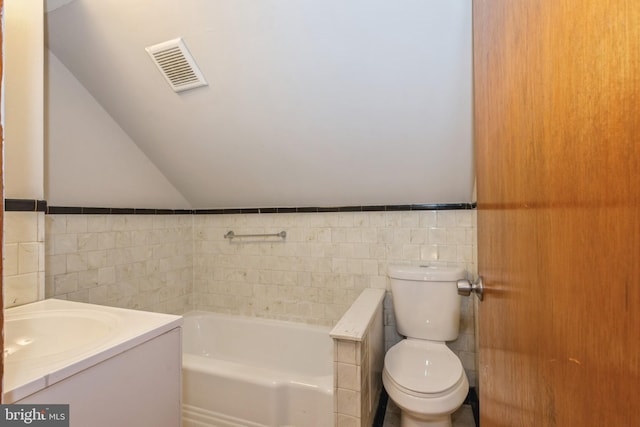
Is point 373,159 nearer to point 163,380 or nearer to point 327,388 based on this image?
point 327,388

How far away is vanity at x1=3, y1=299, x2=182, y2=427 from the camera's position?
0.75 metres

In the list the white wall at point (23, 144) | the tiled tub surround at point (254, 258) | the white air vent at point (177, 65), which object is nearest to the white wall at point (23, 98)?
the white wall at point (23, 144)

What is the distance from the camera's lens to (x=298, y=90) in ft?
5.46

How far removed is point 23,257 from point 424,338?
220cm

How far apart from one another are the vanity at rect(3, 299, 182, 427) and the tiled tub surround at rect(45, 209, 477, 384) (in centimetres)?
71

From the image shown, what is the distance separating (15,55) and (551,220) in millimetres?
1869

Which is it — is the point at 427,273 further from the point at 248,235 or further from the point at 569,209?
the point at 569,209

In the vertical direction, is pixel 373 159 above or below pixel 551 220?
above

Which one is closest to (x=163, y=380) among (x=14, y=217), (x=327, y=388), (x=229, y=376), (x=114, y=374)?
(x=114, y=374)

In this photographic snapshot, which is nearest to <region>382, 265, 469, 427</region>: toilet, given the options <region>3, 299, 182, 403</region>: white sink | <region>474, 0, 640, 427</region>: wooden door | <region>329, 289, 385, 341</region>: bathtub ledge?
<region>329, 289, 385, 341</region>: bathtub ledge

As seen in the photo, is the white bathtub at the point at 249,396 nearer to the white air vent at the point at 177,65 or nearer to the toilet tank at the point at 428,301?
the toilet tank at the point at 428,301

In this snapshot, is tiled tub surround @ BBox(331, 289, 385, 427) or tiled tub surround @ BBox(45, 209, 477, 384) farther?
tiled tub surround @ BBox(45, 209, 477, 384)

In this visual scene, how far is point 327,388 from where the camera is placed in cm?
152

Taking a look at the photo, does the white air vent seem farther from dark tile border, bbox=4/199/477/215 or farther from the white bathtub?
the white bathtub
